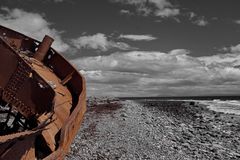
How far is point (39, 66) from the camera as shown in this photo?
37.4ft

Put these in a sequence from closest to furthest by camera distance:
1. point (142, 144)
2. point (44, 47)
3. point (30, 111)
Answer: point (30, 111) < point (44, 47) < point (142, 144)

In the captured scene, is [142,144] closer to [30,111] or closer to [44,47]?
[44,47]

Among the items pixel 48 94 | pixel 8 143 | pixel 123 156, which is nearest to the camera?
pixel 8 143

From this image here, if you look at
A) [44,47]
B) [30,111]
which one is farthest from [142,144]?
[30,111]

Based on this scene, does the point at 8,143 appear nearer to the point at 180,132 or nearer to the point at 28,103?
the point at 28,103

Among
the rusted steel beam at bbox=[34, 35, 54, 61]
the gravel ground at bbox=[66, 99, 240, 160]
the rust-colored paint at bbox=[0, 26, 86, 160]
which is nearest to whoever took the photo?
the rust-colored paint at bbox=[0, 26, 86, 160]

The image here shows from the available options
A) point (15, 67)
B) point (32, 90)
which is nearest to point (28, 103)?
point (32, 90)

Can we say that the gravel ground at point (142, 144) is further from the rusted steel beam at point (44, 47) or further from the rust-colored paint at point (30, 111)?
the rust-colored paint at point (30, 111)

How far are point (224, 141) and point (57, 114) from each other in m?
14.5

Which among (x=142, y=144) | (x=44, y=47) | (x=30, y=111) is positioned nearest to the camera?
(x=30, y=111)

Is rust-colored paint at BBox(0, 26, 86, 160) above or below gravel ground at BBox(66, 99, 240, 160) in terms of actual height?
above

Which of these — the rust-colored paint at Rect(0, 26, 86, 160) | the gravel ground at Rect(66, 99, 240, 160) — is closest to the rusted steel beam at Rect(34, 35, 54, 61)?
the rust-colored paint at Rect(0, 26, 86, 160)

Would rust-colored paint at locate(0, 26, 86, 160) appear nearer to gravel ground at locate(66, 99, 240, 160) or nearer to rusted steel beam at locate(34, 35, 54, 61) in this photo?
rusted steel beam at locate(34, 35, 54, 61)

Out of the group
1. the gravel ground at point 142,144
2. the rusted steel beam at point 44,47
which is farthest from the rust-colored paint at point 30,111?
the gravel ground at point 142,144
